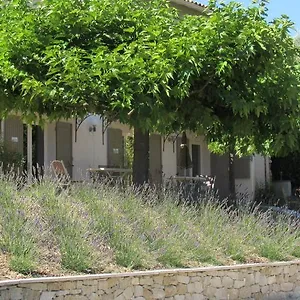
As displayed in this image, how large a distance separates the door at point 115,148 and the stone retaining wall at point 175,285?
29.6 feet

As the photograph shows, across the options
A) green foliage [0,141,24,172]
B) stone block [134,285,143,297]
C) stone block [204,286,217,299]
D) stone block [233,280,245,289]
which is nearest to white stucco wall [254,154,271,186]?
green foliage [0,141,24,172]

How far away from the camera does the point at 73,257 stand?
689 centimetres

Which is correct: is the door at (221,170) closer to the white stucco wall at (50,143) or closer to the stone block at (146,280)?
the white stucco wall at (50,143)

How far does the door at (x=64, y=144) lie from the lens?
1590 cm

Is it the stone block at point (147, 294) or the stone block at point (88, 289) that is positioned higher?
the stone block at point (88, 289)

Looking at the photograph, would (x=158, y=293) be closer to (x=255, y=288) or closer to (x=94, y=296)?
(x=94, y=296)

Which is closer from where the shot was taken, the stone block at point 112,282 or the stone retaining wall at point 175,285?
the stone retaining wall at point 175,285

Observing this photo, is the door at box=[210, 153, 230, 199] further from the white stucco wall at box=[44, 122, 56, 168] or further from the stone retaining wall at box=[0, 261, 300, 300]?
the stone retaining wall at box=[0, 261, 300, 300]

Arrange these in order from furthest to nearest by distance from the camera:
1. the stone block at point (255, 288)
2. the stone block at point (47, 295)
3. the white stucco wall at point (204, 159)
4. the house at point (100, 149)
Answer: the white stucco wall at point (204, 159) < the house at point (100, 149) < the stone block at point (255, 288) < the stone block at point (47, 295)

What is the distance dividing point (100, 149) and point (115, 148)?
728mm

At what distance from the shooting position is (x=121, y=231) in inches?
309

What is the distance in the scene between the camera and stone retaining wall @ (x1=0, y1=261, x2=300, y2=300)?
20.0ft

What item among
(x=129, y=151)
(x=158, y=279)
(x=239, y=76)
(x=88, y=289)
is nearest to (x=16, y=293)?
(x=88, y=289)

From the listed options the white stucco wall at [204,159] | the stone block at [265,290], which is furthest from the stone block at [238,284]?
the white stucco wall at [204,159]
